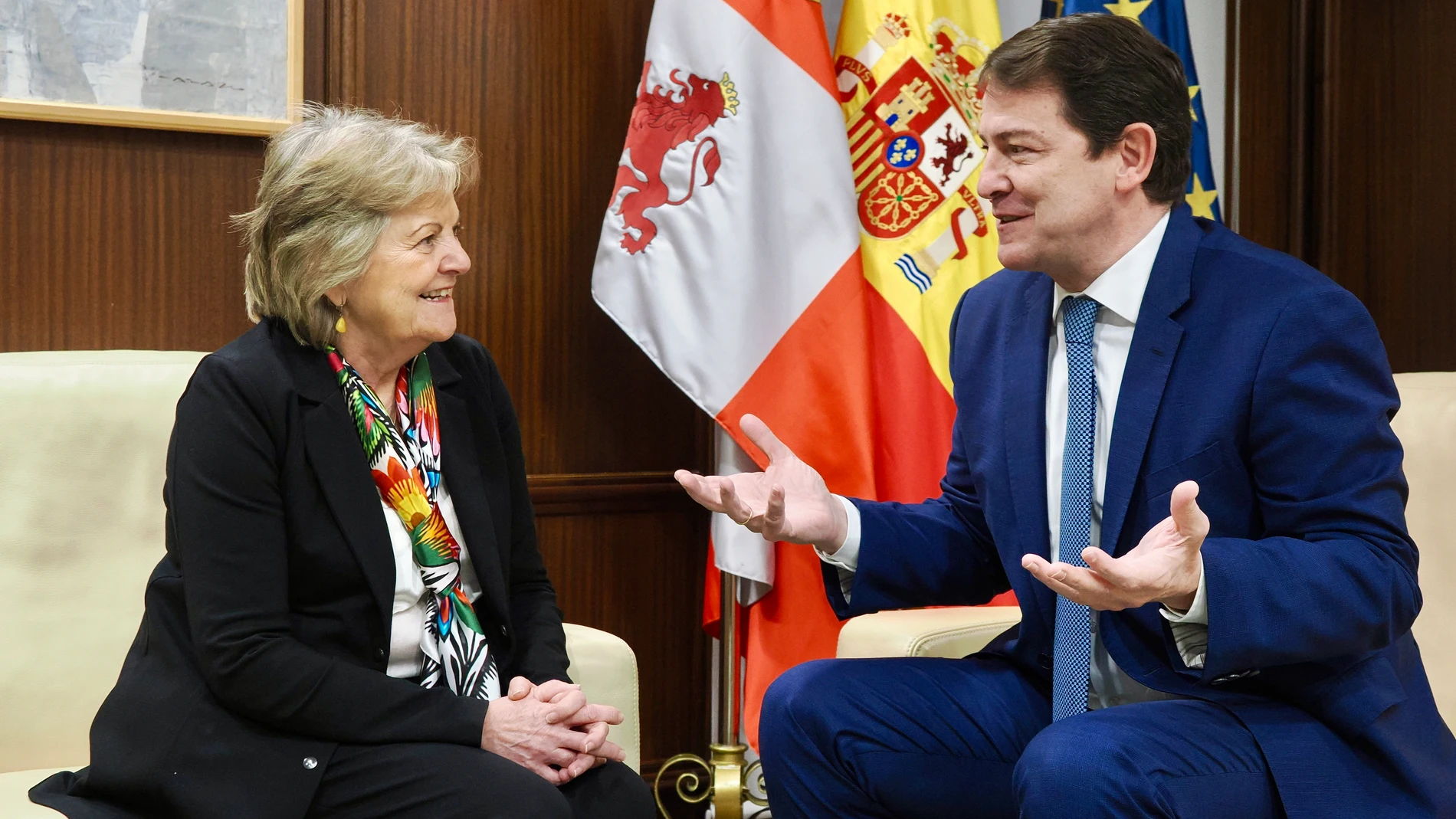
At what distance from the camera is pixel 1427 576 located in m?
2.14

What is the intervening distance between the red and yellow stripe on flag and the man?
0.58 metres

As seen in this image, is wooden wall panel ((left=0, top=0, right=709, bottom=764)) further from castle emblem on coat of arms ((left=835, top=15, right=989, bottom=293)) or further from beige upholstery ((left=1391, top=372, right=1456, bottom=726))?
beige upholstery ((left=1391, top=372, right=1456, bottom=726))

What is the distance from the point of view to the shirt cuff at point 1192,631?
1.43 metres

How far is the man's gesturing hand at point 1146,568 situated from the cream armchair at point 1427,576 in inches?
25.4

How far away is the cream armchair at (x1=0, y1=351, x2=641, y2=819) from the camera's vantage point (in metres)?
1.88

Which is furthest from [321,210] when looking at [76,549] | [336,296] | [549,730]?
[549,730]

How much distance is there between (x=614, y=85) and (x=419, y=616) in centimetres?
140

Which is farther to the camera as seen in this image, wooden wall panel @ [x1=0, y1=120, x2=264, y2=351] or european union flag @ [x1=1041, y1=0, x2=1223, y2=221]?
european union flag @ [x1=1041, y1=0, x2=1223, y2=221]

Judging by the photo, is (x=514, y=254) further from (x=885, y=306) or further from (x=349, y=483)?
(x=349, y=483)

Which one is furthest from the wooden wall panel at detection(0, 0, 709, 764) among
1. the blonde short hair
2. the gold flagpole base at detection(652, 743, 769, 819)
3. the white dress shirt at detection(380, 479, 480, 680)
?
the white dress shirt at detection(380, 479, 480, 680)

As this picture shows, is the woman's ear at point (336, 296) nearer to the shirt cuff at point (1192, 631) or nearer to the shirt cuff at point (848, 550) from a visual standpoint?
the shirt cuff at point (848, 550)

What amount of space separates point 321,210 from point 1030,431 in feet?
3.29

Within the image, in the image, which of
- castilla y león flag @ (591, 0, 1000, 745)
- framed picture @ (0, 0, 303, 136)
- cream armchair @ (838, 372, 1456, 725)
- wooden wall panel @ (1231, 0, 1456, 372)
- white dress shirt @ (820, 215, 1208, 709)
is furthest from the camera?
wooden wall panel @ (1231, 0, 1456, 372)

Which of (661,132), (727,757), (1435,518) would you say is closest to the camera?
(1435,518)
